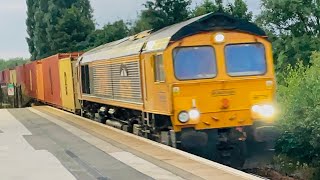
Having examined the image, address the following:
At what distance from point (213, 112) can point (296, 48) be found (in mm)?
29138

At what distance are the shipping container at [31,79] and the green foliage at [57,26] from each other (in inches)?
328

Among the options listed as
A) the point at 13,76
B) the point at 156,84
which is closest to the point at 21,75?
the point at 13,76

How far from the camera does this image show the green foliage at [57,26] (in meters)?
55.6

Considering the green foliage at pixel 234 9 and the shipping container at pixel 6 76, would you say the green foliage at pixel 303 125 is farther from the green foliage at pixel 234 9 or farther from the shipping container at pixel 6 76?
the shipping container at pixel 6 76

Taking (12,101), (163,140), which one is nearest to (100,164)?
(163,140)

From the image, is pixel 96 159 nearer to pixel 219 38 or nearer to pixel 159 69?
pixel 159 69

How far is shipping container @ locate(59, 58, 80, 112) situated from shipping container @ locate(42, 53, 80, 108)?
598 millimetres

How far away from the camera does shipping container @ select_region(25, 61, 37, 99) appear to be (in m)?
42.3

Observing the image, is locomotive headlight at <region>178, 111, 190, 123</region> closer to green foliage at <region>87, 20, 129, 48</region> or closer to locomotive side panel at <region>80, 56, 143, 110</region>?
locomotive side panel at <region>80, 56, 143, 110</region>

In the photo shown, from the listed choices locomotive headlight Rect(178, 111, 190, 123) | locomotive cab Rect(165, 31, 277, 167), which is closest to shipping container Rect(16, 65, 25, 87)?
locomotive cab Rect(165, 31, 277, 167)

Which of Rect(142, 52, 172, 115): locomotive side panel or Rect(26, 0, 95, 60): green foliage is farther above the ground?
Rect(26, 0, 95, 60): green foliage

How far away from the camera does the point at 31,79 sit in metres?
44.3

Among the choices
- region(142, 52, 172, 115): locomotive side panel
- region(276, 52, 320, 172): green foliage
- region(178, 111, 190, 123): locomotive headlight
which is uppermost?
region(142, 52, 172, 115): locomotive side panel

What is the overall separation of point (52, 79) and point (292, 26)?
18690 millimetres
